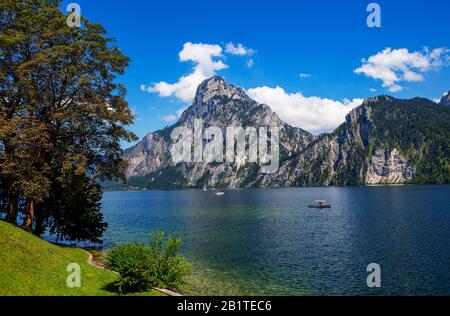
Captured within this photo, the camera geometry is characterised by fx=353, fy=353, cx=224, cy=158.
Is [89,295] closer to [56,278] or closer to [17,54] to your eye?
[56,278]

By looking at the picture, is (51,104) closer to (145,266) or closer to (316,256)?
(145,266)

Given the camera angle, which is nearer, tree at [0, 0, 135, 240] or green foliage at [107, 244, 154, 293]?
green foliage at [107, 244, 154, 293]

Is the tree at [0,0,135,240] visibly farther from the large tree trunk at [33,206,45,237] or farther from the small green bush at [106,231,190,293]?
the small green bush at [106,231,190,293]

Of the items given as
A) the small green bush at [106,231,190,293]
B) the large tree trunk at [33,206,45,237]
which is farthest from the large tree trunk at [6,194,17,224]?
the small green bush at [106,231,190,293]

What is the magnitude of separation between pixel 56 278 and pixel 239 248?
35.2 meters

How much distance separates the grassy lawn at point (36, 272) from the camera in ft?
70.1

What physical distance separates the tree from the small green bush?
13810 millimetres

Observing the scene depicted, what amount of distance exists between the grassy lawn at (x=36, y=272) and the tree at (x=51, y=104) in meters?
6.33

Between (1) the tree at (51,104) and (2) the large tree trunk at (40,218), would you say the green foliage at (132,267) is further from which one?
(2) the large tree trunk at (40,218)

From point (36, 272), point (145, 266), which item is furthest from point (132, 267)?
point (36, 272)

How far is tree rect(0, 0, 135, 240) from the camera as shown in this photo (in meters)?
35.5

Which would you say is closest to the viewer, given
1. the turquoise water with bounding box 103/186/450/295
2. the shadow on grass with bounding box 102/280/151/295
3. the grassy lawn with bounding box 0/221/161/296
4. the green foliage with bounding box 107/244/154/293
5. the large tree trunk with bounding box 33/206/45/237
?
the grassy lawn with bounding box 0/221/161/296

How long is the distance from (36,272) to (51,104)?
70.6 ft
